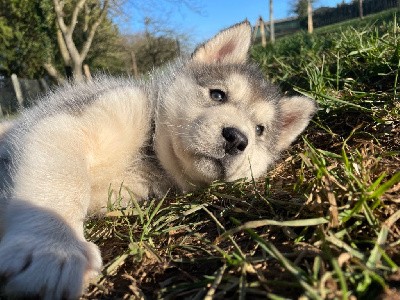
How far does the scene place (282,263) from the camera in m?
1.36

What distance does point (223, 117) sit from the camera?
283 centimetres

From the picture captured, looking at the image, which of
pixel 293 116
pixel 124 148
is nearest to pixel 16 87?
pixel 293 116

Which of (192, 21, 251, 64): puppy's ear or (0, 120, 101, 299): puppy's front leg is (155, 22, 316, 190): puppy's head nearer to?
(192, 21, 251, 64): puppy's ear

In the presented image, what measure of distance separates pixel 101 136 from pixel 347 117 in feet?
7.08

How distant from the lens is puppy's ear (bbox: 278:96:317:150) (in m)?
3.64

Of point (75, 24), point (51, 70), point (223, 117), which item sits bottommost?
point (51, 70)

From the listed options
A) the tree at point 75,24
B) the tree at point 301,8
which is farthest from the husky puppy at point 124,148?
the tree at point 301,8

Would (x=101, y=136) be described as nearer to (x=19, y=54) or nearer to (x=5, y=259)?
(x=5, y=259)

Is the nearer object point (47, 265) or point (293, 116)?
point (47, 265)

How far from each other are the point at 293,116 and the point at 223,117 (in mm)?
1215

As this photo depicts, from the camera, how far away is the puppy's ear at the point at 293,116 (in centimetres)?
364

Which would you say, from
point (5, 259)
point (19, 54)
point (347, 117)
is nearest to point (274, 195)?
point (5, 259)

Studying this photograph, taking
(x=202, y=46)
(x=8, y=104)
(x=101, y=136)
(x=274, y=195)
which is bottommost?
(x=8, y=104)

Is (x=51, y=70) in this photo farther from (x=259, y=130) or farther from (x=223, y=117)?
(x=223, y=117)
